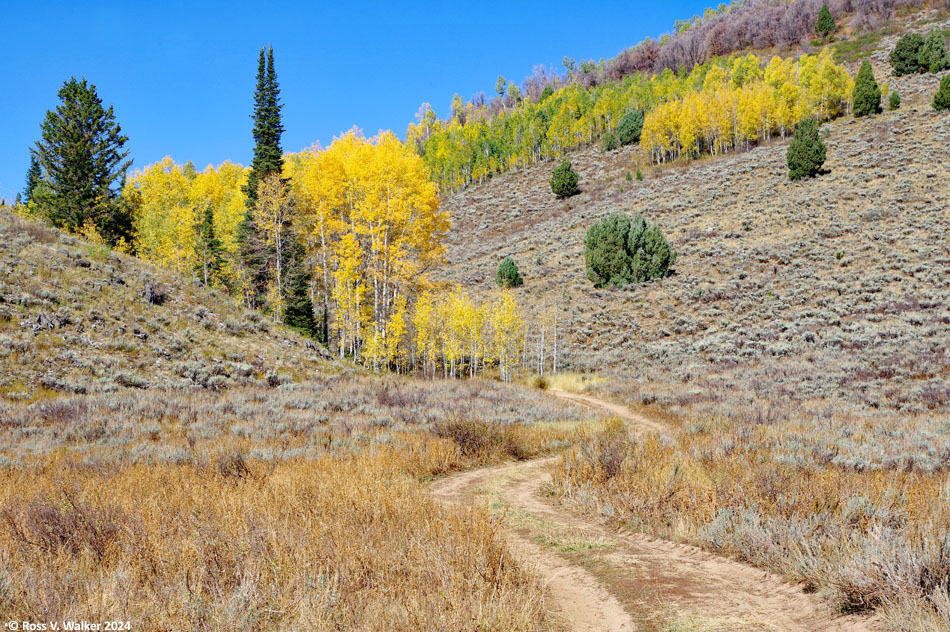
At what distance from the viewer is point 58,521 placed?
496 cm

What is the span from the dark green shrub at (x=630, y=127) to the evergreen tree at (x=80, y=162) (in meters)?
82.9

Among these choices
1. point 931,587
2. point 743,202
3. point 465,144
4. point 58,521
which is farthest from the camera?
point 465,144

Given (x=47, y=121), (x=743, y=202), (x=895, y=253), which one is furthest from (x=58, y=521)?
(x=743, y=202)

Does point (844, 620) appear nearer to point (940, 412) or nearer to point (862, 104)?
point (940, 412)

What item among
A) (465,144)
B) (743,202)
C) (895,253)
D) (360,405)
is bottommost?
(360,405)

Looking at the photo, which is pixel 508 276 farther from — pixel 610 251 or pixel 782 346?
pixel 782 346

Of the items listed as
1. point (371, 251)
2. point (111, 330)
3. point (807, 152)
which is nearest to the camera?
point (111, 330)

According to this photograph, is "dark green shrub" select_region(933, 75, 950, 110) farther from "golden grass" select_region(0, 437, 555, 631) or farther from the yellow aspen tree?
"golden grass" select_region(0, 437, 555, 631)

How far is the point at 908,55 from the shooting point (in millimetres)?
81625

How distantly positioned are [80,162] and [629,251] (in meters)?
42.8

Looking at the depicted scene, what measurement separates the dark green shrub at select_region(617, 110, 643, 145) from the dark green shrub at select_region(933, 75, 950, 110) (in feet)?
136

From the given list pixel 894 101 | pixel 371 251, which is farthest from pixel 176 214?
pixel 894 101

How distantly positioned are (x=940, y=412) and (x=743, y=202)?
158ft

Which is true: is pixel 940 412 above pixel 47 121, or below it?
below
